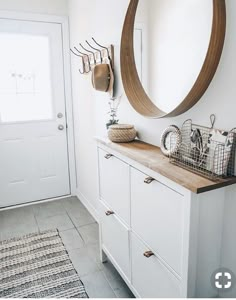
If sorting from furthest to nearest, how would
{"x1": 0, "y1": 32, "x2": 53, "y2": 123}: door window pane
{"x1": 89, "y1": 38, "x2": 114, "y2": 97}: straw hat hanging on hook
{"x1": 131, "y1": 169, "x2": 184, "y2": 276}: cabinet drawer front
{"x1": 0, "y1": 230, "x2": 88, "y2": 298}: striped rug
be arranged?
1. {"x1": 0, "y1": 32, "x2": 53, "y2": 123}: door window pane
2. {"x1": 89, "y1": 38, "x2": 114, "y2": 97}: straw hat hanging on hook
3. {"x1": 0, "y1": 230, "x2": 88, "y2": 298}: striped rug
4. {"x1": 131, "y1": 169, "x2": 184, "y2": 276}: cabinet drawer front

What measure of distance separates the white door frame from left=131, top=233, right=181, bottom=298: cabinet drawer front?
1.95 m

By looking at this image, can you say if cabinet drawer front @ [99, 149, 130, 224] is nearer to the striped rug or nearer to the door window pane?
the striped rug

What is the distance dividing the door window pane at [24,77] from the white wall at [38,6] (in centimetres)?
26

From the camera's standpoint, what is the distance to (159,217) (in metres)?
1.28

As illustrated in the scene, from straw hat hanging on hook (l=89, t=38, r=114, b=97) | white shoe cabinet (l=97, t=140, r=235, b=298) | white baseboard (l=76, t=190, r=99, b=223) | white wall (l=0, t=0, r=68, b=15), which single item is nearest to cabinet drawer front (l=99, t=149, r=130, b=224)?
white shoe cabinet (l=97, t=140, r=235, b=298)

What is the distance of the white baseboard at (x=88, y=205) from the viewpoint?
282cm

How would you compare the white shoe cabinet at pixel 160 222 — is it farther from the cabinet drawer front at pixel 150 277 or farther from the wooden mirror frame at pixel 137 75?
the wooden mirror frame at pixel 137 75

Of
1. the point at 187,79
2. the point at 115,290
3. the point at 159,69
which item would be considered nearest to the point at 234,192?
the point at 187,79

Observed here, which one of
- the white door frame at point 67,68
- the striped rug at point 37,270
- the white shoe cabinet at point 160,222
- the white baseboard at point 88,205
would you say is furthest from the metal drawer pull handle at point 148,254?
the white door frame at point 67,68

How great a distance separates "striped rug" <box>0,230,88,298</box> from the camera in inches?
73.0

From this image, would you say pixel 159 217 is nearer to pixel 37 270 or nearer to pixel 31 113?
pixel 37 270

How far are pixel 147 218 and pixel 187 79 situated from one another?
716mm

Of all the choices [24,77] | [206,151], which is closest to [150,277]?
[206,151]

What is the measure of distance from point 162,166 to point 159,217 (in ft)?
0.80
